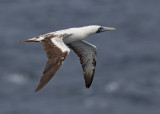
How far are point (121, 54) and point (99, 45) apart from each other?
4.54m

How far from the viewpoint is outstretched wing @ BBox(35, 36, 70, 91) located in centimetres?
3183

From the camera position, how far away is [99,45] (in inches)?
3770

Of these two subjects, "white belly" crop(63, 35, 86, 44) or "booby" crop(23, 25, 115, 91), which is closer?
"booby" crop(23, 25, 115, 91)

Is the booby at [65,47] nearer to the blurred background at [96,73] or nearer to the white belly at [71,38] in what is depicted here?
the white belly at [71,38]

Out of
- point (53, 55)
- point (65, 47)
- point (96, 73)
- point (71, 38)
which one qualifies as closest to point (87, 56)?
point (71, 38)

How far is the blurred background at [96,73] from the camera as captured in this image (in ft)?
308

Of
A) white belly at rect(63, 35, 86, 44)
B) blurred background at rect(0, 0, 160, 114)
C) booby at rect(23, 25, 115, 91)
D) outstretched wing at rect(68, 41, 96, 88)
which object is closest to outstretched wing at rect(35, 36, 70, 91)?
booby at rect(23, 25, 115, 91)

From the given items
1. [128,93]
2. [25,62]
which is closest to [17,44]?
[25,62]

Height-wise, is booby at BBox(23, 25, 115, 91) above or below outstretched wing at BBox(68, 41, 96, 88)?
above

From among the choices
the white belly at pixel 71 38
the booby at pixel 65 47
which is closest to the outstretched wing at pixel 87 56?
the booby at pixel 65 47

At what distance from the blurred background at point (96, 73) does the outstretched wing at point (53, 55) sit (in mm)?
55564

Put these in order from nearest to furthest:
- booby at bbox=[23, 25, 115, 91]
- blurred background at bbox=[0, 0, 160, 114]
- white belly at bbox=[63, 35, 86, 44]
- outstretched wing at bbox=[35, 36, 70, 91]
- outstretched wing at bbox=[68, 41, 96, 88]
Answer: outstretched wing at bbox=[35, 36, 70, 91] < booby at bbox=[23, 25, 115, 91] < white belly at bbox=[63, 35, 86, 44] < outstretched wing at bbox=[68, 41, 96, 88] < blurred background at bbox=[0, 0, 160, 114]

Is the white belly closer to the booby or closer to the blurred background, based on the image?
the booby

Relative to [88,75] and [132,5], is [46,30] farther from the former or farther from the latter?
[88,75]
